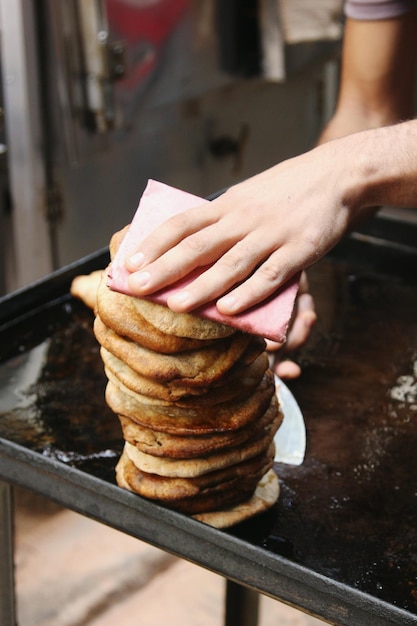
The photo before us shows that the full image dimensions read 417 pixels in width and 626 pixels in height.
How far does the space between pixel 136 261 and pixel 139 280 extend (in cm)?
4

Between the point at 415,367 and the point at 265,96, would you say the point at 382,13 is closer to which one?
the point at 415,367

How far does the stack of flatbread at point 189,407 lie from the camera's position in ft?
4.90

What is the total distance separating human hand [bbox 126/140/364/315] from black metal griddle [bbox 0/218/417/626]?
16.6 inches

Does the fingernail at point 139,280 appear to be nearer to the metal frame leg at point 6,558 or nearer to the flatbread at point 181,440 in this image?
the flatbread at point 181,440

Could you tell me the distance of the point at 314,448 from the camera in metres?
1.88

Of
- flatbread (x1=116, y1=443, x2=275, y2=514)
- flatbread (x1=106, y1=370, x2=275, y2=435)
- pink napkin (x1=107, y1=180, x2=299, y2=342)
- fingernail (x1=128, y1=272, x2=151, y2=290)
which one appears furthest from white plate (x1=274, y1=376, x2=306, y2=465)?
fingernail (x1=128, y1=272, x2=151, y2=290)

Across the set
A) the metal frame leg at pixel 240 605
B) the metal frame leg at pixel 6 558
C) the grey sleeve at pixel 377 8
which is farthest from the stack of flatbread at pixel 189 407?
the grey sleeve at pixel 377 8

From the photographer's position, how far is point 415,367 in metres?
2.19

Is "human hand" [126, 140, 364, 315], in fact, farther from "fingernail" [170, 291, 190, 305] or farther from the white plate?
the white plate

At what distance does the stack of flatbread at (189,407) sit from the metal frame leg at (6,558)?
302 millimetres

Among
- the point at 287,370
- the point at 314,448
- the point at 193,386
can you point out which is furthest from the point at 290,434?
the point at 193,386

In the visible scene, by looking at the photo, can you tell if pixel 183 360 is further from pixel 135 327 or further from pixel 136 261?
pixel 136 261

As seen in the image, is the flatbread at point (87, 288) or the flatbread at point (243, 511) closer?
the flatbread at point (243, 511)

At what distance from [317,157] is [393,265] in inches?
45.7
